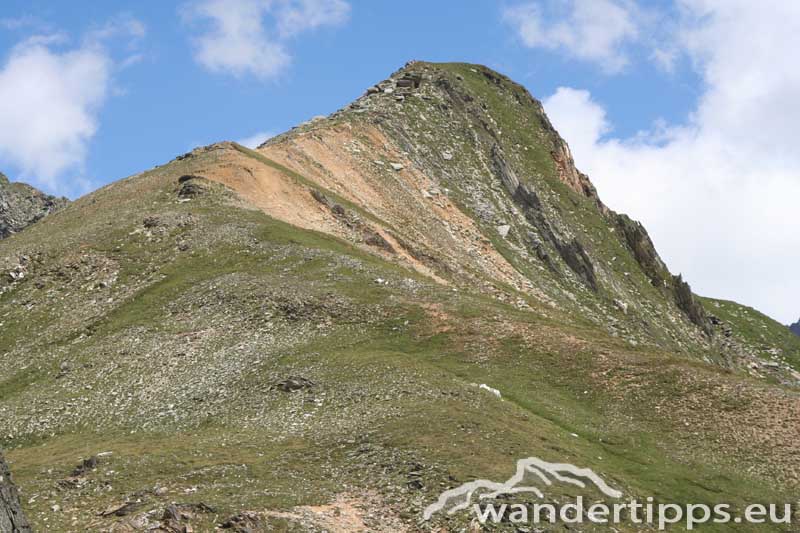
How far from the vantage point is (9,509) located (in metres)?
24.4

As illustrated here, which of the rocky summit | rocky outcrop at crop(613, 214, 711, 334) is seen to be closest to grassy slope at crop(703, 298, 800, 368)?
rocky outcrop at crop(613, 214, 711, 334)

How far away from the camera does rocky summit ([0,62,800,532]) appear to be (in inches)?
1511

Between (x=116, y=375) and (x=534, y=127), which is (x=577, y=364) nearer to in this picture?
(x=116, y=375)

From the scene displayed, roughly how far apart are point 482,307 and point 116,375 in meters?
25.3

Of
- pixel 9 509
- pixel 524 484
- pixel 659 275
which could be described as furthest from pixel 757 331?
pixel 9 509

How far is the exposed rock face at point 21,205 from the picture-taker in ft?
550

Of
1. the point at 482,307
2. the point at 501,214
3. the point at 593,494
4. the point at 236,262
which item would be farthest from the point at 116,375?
the point at 501,214

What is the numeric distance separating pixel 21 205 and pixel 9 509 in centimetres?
16303

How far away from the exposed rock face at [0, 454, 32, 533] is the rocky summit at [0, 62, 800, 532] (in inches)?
308

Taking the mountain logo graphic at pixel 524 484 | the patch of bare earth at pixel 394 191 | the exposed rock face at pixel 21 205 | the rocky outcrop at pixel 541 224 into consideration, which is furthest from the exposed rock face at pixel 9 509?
the exposed rock face at pixel 21 205

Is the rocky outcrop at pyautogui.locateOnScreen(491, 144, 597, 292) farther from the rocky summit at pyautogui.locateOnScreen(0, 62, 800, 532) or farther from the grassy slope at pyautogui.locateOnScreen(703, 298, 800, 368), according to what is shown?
the grassy slope at pyautogui.locateOnScreen(703, 298, 800, 368)

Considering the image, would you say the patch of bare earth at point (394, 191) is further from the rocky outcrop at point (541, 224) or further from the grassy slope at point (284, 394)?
the grassy slope at point (284, 394)

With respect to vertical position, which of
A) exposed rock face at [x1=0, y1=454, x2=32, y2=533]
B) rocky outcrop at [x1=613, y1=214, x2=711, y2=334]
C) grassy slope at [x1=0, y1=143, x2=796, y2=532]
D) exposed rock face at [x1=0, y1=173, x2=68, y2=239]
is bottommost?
exposed rock face at [x1=0, y1=454, x2=32, y2=533]

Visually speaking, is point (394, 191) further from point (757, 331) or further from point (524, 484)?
point (757, 331)
